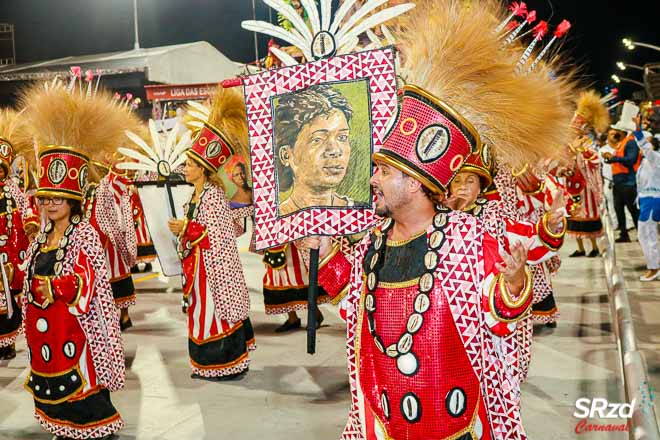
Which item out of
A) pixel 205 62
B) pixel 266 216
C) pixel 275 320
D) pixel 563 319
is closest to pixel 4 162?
pixel 275 320

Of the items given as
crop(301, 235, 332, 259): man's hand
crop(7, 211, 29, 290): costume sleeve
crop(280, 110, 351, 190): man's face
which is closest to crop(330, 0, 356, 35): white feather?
crop(280, 110, 351, 190): man's face

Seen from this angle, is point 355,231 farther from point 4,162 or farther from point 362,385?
point 4,162

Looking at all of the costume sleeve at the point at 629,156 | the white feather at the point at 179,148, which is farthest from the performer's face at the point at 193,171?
the costume sleeve at the point at 629,156

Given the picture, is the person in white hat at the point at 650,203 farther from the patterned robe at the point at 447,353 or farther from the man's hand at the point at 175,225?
the patterned robe at the point at 447,353

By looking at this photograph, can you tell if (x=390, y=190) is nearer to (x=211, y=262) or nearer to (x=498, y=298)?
(x=498, y=298)

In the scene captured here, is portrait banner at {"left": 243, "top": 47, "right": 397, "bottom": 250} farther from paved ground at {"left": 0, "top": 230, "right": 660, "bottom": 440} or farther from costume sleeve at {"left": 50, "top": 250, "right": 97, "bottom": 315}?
paved ground at {"left": 0, "top": 230, "right": 660, "bottom": 440}

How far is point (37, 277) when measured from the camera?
430cm

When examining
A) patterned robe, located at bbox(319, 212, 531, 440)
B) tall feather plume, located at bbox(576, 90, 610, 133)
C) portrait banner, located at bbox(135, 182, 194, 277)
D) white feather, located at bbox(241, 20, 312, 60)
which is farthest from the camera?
tall feather plume, located at bbox(576, 90, 610, 133)

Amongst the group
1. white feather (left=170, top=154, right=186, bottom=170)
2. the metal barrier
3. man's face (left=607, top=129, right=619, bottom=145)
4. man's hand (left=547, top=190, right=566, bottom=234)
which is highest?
man's face (left=607, top=129, right=619, bottom=145)

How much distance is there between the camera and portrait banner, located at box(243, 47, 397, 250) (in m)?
2.69

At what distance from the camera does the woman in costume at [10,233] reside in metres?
6.31

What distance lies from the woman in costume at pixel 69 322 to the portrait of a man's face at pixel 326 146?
2.09 meters

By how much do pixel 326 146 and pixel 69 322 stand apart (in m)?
2.50

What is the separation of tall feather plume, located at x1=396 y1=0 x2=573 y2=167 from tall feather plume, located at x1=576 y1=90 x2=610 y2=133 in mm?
8142
